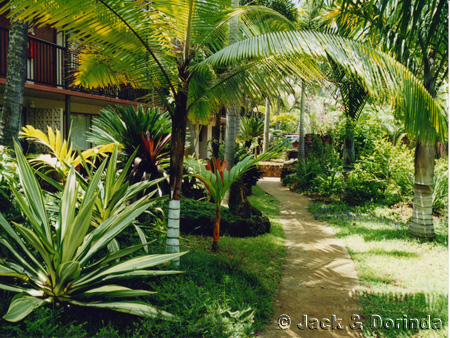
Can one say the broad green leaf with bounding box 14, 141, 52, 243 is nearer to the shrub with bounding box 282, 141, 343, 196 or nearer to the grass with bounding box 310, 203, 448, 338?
the grass with bounding box 310, 203, 448, 338

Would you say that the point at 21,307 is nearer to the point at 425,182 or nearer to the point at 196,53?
the point at 196,53

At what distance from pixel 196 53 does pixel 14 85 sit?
3773 mm

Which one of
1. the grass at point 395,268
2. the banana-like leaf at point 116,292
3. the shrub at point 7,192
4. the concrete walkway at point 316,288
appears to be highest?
the shrub at point 7,192

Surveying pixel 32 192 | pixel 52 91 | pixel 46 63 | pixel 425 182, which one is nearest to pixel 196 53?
pixel 32 192

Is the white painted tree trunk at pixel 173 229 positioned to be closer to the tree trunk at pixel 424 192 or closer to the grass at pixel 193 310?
the grass at pixel 193 310

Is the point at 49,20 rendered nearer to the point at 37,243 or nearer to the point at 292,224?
the point at 37,243

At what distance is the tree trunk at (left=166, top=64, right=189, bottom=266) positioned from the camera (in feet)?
13.9

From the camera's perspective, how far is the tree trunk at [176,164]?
4.23m

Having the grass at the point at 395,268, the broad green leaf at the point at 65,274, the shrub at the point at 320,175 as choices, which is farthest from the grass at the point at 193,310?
the shrub at the point at 320,175

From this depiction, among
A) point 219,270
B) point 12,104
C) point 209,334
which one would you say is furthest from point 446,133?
point 12,104

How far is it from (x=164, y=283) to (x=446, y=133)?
142 inches

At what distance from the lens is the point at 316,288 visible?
461cm

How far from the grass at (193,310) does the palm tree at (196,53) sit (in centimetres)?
61

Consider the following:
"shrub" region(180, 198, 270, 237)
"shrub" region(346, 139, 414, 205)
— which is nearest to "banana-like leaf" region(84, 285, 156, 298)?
"shrub" region(180, 198, 270, 237)
